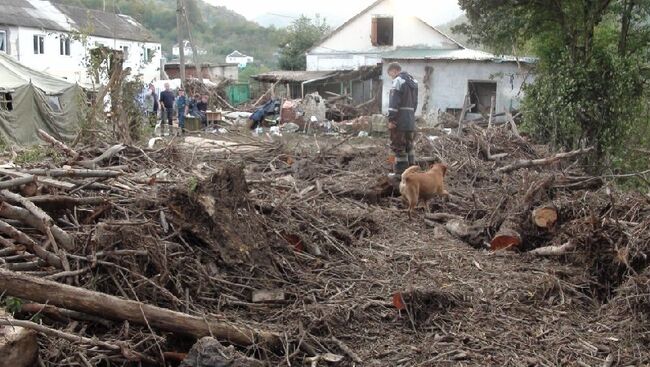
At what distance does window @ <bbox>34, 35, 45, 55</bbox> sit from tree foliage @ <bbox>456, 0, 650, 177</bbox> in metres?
29.2

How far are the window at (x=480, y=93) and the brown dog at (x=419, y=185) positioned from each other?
17.2m

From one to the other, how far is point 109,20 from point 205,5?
6522 centimetres

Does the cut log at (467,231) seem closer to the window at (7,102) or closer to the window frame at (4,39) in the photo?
the window at (7,102)

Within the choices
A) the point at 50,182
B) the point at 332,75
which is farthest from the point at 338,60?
the point at 50,182

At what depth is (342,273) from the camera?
20.4 ft

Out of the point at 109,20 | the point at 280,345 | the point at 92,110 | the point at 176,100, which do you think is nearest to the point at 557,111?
the point at 92,110

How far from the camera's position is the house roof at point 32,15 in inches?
1357

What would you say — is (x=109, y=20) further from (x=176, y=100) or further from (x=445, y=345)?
(x=445, y=345)

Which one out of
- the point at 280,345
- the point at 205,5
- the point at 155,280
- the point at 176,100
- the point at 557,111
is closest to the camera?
the point at 280,345

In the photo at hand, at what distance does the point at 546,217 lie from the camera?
720 cm

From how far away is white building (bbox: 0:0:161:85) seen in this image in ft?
112

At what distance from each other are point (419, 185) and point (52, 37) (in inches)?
1379

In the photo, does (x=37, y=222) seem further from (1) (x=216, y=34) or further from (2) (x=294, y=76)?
(1) (x=216, y=34)

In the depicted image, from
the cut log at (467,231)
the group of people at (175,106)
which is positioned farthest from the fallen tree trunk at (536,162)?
the group of people at (175,106)
